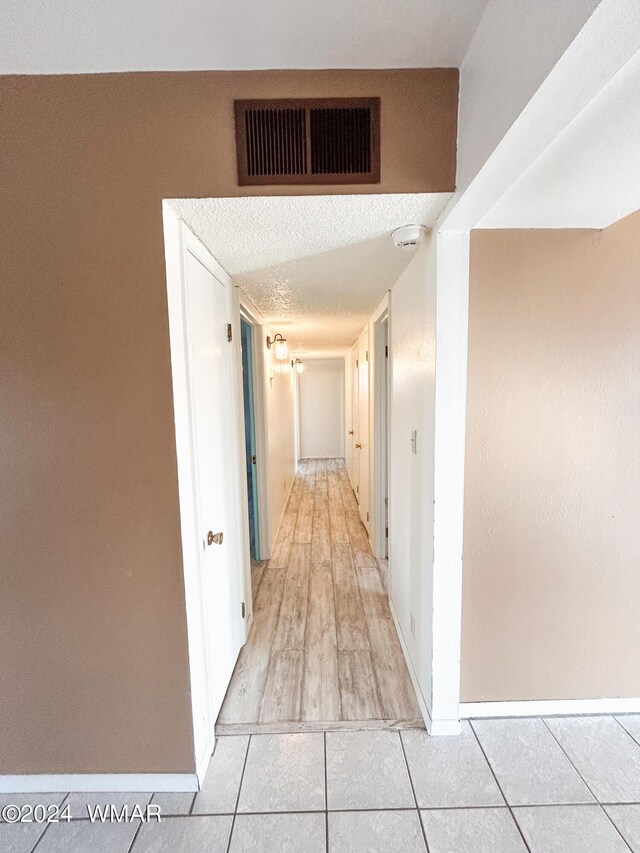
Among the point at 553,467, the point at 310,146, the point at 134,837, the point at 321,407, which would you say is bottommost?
the point at 134,837

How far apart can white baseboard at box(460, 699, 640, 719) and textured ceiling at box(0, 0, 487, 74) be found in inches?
93.8

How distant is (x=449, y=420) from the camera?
4.34ft

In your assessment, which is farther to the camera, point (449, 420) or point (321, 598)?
point (321, 598)

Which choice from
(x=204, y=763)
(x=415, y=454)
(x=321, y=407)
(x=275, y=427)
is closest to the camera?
(x=204, y=763)

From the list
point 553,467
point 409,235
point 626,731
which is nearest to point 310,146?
point 409,235

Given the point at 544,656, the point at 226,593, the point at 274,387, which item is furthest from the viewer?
the point at 274,387

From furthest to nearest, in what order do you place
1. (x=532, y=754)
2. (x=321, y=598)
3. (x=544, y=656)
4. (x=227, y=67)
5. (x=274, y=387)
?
(x=274, y=387) → (x=321, y=598) → (x=544, y=656) → (x=532, y=754) → (x=227, y=67)

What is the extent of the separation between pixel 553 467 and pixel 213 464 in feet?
4.74

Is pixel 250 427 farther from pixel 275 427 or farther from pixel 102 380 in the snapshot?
pixel 102 380

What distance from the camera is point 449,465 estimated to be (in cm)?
134

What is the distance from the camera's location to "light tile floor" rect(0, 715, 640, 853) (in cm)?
109

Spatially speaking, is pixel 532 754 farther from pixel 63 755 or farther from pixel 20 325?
pixel 20 325

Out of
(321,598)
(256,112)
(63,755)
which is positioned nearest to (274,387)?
(321,598)

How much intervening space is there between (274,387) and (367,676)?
253cm
